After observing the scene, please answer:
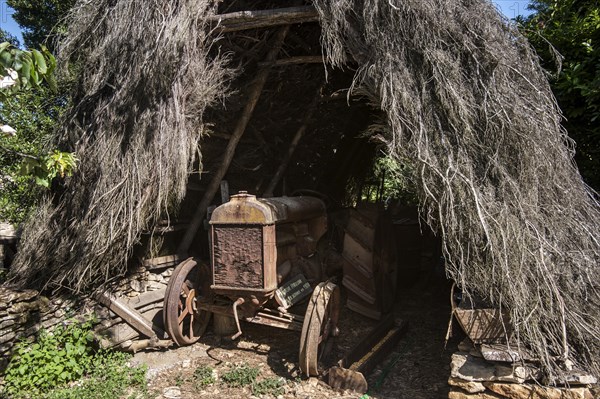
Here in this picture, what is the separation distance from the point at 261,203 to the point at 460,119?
210cm

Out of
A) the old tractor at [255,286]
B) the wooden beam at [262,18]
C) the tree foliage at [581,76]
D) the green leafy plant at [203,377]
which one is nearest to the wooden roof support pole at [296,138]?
the old tractor at [255,286]

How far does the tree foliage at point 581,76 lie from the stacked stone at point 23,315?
6097 mm

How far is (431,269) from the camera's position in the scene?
7.56m

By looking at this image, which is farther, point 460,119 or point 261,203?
point 261,203

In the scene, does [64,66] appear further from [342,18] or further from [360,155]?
[360,155]

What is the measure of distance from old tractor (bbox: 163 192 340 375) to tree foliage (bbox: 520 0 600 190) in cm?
337

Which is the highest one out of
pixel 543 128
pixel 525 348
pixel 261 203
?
pixel 543 128

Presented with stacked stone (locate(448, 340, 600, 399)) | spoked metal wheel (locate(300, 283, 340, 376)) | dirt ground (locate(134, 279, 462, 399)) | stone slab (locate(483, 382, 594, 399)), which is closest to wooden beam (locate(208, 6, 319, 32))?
spoked metal wheel (locate(300, 283, 340, 376))

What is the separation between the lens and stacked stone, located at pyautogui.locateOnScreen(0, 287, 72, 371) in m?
4.52

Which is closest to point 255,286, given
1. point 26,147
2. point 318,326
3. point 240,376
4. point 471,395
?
point 318,326

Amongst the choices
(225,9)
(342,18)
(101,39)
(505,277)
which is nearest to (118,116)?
(101,39)

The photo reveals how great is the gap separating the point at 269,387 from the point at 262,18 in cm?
393

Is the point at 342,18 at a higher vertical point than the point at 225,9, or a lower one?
lower

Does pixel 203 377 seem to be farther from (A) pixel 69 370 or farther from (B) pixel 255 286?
(A) pixel 69 370
